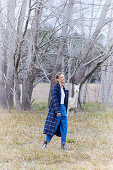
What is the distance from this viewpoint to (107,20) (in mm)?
11031

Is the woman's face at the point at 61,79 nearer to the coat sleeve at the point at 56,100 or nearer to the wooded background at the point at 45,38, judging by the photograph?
the coat sleeve at the point at 56,100

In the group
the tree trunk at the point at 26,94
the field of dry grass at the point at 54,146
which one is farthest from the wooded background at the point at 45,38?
the field of dry grass at the point at 54,146

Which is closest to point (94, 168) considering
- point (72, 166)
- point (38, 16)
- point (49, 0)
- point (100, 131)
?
point (72, 166)

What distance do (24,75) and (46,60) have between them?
116 centimetres

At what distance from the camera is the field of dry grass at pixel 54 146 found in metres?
4.90

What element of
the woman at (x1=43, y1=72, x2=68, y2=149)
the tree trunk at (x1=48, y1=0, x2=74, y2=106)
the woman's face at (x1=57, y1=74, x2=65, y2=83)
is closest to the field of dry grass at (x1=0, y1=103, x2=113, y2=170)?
the woman at (x1=43, y1=72, x2=68, y2=149)

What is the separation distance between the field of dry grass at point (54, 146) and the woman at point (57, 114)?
36 cm

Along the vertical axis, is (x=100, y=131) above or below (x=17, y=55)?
below

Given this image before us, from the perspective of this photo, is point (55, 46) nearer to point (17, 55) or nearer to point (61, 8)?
point (17, 55)

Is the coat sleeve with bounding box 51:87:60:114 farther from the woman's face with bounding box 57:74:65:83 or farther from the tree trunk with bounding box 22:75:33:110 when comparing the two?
the tree trunk with bounding box 22:75:33:110

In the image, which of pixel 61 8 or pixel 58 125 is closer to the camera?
pixel 58 125

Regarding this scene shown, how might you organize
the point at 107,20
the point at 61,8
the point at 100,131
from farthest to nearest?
the point at 107,20
the point at 61,8
the point at 100,131

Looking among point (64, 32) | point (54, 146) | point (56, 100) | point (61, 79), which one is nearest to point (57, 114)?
point (56, 100)

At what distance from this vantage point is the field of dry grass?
193 inches
